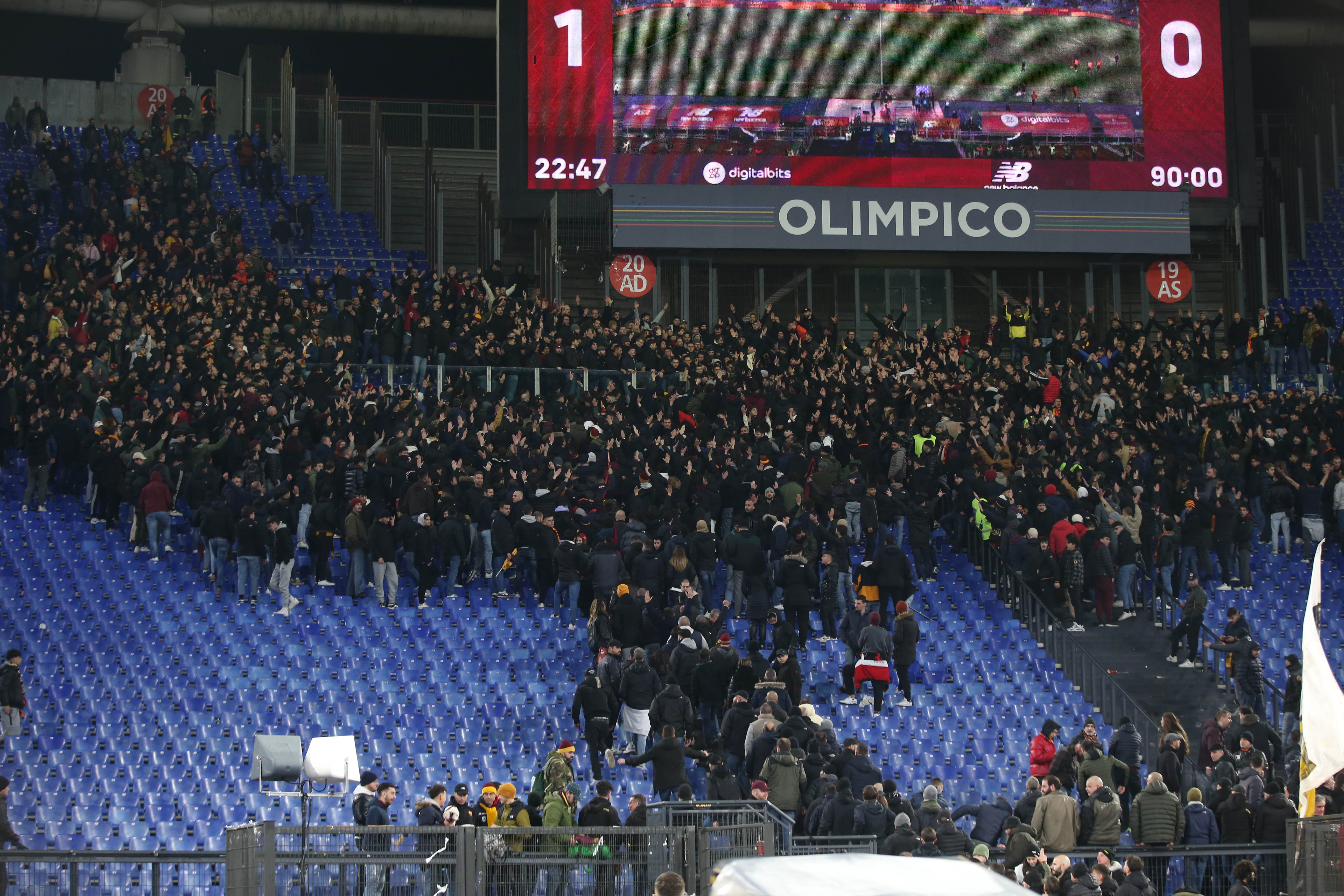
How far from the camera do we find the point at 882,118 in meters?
33.9

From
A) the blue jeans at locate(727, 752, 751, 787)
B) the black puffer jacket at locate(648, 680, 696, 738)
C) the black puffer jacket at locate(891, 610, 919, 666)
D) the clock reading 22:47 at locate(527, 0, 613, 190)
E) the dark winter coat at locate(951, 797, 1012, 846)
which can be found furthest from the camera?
the clock reading 22:47 at locate(527, 0, 613, 190)

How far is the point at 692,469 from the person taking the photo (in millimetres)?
23891

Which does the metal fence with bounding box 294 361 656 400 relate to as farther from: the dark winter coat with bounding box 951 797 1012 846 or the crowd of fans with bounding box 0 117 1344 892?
the dark winter coat with bounding box 951 797 1012 846

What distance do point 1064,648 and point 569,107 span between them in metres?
15.8

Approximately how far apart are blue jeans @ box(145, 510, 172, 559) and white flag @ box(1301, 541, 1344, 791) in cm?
1615

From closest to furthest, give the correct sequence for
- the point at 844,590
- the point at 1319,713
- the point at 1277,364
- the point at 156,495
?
the point at 1319,713 < the point at 844,590 < the point at 156,495 < the point at 1277,364

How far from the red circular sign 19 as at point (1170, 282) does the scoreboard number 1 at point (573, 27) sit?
12.0 metres

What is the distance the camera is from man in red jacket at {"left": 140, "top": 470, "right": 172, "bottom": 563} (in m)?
22.5

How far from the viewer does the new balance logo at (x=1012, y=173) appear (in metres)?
34.0

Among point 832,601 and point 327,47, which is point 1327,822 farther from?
point 327,47

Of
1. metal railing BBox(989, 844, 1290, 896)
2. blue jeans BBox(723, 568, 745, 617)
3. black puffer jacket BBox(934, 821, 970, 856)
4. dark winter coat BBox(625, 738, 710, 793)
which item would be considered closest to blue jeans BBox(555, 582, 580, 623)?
blue jeans BBox(723, 568, 745, 617)

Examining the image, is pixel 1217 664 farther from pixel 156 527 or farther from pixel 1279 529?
pixel 156 527

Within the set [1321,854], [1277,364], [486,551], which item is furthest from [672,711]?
[1277,364]

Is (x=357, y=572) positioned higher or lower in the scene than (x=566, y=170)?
lower
